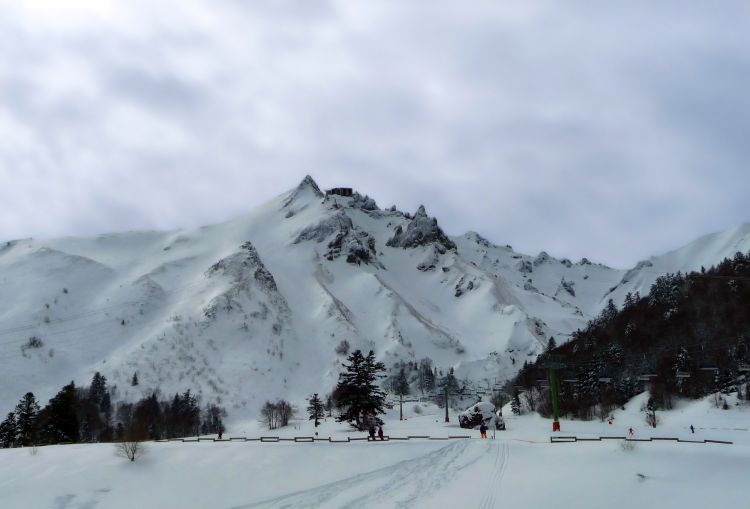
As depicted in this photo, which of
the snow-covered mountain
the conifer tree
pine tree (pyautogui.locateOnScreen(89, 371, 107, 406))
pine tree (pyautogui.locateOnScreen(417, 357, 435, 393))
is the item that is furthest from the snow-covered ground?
pine tree (pyautogui.locateOnScreen(417, 357, 435, 393))

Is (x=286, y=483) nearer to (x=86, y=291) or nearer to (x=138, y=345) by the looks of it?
(x=138, y=345)

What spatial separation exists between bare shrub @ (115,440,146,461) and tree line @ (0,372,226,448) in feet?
120

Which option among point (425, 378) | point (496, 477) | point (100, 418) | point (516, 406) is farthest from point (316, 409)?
point (425, 378)

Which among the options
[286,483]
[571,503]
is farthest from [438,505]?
[286,483]

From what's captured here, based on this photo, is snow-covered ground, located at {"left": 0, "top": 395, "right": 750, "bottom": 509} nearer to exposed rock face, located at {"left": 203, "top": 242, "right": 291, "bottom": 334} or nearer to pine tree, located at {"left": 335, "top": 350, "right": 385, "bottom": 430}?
pine tree, located at {"left": 335, "top": 350, "right": 385, "bottom": 430}

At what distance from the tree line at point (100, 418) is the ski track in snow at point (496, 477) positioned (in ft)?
149

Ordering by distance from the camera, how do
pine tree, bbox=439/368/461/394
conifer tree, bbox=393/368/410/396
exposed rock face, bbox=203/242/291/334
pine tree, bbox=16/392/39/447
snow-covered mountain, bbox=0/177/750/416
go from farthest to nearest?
exposed rock face, bbox=203/242/291/334 < pine tree, bbox=439/368/461/394 < conifer tree, bbox=393/368/410/396 < snow-covered mountain, bbox=0/177/750/416 < pine tree, bbox=16/392/39/447

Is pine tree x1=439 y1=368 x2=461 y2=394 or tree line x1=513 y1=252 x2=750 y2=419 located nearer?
tree line x1=513 y1=252 x2=750 y2=419

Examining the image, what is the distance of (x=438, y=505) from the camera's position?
24859mm

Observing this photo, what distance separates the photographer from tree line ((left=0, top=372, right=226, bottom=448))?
205 feet

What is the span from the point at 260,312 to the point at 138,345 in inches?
1557

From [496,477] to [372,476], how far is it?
6.93 meters

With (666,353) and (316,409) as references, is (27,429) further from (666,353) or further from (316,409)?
(666,353)

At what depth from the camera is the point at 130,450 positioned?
32062 millimetres
